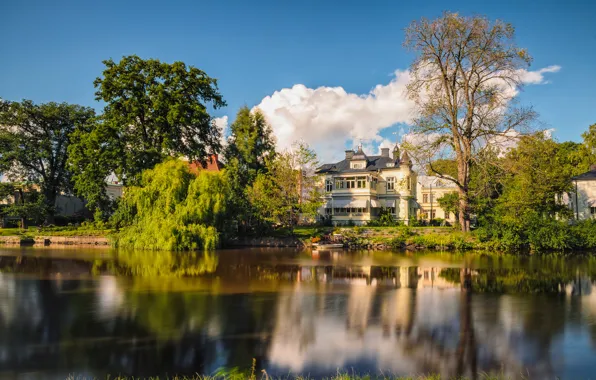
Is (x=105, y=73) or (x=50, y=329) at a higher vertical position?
(x=105, y=73)

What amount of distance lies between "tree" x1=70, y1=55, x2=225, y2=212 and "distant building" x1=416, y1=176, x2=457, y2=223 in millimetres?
27584

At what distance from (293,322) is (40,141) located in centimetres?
4075

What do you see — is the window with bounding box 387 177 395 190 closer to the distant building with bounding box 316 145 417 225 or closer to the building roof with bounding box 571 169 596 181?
the distant building with bounding box 316 145 417 225

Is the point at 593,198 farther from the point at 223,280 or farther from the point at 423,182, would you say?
the point at 223,280

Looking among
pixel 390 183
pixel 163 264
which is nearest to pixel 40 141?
pixel 163 264

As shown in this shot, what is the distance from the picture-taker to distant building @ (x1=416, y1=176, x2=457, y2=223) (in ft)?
166

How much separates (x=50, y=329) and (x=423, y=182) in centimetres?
4807

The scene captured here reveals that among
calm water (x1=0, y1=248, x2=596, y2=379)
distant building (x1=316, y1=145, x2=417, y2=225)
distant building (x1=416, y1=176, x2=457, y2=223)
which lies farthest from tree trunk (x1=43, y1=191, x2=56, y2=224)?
distant building (x1=416, y1=176, x2=457, y2=223)

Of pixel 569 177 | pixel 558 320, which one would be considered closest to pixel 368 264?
pixel 558 320

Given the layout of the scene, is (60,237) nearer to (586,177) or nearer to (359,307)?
(359,307)

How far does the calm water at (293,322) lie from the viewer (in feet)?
24.8

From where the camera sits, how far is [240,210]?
36.5m

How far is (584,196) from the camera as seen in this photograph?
39.6 metres

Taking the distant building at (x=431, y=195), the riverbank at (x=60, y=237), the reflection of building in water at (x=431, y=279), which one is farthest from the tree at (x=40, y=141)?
the distant building at (x=431, y=195)
